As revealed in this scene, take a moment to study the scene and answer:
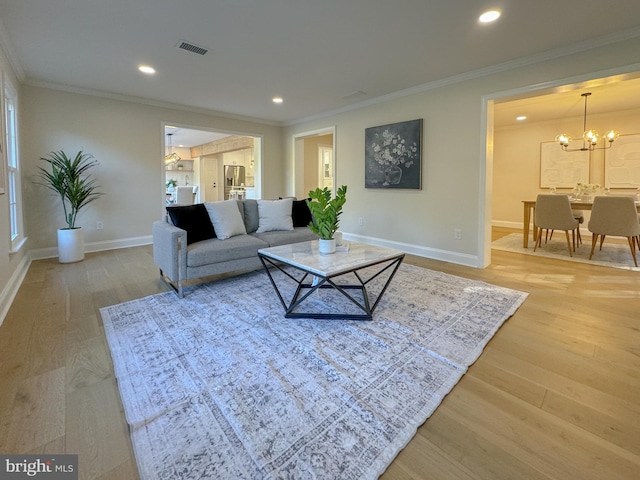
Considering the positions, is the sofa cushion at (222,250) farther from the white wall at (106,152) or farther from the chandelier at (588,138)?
the chandelier at (588,138)

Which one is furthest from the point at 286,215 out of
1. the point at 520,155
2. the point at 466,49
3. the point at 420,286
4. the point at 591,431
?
the point at 520,155

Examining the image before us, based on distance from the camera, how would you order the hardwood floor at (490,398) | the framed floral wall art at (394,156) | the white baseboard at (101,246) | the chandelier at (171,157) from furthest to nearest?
the chandelier at (171,157) → the framed floral wall art at (394,156) → the white baseboard at (101,246) → the hardwood floor at (490,398)

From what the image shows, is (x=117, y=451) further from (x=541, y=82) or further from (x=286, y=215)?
(x=541, y=82)

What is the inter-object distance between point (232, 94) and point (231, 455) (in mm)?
4623

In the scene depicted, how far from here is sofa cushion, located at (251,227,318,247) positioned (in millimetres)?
3445

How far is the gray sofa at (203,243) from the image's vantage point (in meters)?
2.76

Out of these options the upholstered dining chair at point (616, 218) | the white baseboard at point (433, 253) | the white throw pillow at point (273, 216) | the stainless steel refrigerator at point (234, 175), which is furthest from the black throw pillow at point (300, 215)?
the stainless steel refrigerator at point (234, 175)

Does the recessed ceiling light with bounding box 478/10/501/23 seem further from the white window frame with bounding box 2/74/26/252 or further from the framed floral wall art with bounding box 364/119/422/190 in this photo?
the white window frame with bounding box 2/74/26/252

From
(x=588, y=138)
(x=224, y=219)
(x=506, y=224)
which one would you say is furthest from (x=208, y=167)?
(x=588, y=138)

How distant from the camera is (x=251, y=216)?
3.77 m

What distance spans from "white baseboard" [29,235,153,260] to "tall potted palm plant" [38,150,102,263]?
1.41 ft

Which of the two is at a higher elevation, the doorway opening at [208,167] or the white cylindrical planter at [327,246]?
the doorway opening at [208,167]

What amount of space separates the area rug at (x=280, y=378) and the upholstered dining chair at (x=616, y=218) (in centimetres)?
257

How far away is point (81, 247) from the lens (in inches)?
160
